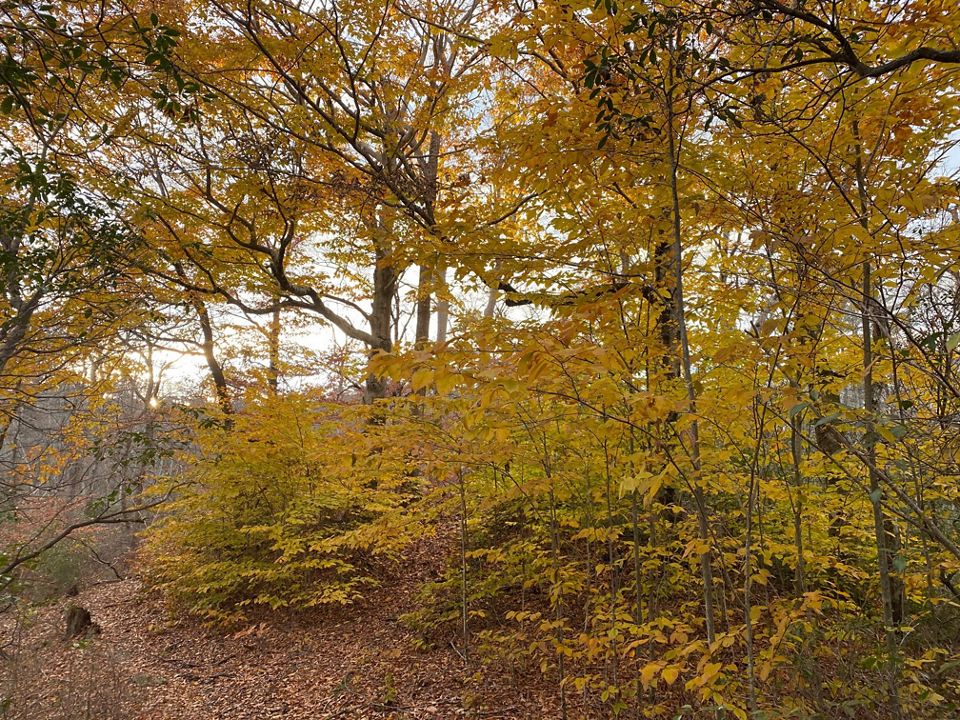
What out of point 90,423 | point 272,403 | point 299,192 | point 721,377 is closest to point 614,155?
point 721,377

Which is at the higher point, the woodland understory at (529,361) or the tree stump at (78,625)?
the woodland understory at (529,361)

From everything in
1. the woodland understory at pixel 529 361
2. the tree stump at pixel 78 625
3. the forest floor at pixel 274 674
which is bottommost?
the tree stump at pixel 78 625

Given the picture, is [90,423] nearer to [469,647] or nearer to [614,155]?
[469,647]

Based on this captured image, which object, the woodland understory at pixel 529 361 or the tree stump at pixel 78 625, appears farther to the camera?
the tree stump at pixel 78 625

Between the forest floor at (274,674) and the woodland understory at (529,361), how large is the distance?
0.19 feet

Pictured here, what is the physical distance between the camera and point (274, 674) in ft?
19.8

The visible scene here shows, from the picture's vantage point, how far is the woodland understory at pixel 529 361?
2.36m

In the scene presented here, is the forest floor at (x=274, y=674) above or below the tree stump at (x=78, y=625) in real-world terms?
above

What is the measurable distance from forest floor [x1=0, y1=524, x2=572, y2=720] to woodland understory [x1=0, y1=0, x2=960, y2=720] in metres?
0.06

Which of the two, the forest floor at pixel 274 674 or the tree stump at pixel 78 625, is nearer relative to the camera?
the forest floor at pixel 274 674

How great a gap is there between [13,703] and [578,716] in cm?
537

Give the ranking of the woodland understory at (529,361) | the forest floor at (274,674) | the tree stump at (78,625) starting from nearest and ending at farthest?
→ 1. the woodland understory at (529,361)
2. the forest floor at (274,674)
3. the tree stump at (78,625)

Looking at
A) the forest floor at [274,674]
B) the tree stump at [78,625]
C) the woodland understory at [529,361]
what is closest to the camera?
the woodland understory at [529,361]

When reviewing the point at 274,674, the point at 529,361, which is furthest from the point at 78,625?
the point at 529,361
